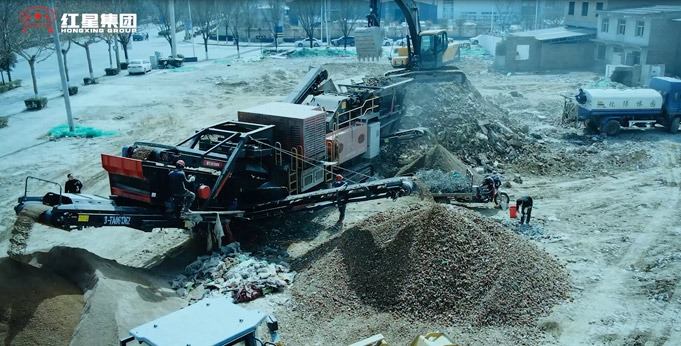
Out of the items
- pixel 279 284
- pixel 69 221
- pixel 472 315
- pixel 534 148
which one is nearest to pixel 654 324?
pixel 472 315

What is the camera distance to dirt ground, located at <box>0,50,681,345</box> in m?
8.61

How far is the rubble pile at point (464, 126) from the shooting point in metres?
17.8

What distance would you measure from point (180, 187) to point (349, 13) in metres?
54.9

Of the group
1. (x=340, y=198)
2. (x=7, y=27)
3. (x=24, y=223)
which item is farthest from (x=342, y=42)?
(x=24, y=223)

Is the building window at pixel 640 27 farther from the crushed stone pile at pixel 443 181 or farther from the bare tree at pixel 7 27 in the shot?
the bare tree at pixel 7 27

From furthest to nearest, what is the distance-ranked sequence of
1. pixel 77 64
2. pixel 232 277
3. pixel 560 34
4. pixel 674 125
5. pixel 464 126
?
pixel 77 64 → pixel 560 34 → pixel 674 125 → pixel 464 126 → pixel 232 277

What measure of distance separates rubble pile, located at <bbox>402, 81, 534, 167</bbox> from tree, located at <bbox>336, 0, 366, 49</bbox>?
124 ft

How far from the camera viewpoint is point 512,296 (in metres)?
9.16

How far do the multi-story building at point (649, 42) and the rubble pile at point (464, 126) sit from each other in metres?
16.8

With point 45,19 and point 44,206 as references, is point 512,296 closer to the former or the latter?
point 44,206

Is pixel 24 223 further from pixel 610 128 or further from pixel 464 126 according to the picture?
pixel 610 128

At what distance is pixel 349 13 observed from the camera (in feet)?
203

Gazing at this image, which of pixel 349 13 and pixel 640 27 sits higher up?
pixel 349 13

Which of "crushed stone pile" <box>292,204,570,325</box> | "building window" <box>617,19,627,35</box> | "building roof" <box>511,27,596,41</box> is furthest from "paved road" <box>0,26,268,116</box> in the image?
"building window" <box>617,19,627,35</box>
